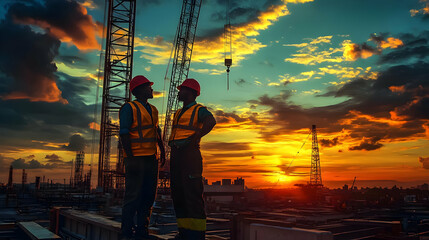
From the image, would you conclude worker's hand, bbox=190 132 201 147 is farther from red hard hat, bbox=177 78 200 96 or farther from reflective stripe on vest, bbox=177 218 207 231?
reflective stripe on vest, bbox=177 218 207 231

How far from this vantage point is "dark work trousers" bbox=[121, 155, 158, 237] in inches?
216

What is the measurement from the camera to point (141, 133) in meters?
5.53

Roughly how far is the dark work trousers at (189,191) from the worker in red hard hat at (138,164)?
1.60ft

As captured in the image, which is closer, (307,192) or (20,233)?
(20,233)

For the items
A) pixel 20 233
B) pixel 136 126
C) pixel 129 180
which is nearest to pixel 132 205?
pixel 129 180

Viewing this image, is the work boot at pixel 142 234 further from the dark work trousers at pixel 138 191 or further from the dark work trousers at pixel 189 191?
the dark work trousers at pixel 189 191

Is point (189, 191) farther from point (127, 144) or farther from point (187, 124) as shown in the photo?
point (127, 144)

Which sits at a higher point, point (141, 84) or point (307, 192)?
point (141, 84)

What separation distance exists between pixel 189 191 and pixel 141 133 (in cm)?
121

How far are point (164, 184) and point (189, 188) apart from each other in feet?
204

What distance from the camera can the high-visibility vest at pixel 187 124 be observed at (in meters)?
5.24

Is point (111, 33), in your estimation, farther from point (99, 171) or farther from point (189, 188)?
point (189, 188)

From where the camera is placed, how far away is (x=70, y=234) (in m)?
10.4

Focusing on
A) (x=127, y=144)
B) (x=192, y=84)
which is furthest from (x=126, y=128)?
(x=192, y=84)
